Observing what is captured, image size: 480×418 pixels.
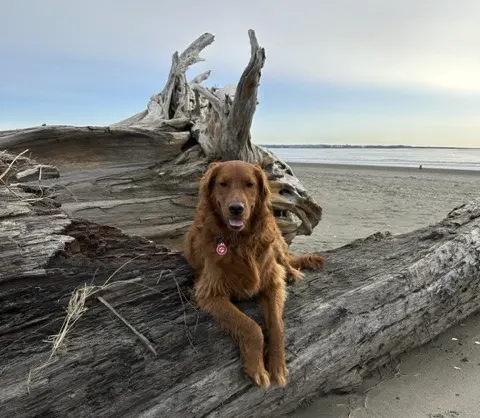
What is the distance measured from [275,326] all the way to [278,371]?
0.94 feet

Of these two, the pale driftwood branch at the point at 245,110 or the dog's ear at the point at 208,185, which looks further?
the pale driftwood branch at the point at 245,110

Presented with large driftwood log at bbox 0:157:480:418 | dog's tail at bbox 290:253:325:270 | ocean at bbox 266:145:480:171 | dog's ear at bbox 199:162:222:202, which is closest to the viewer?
large driftwood log at bbox 0:157:480:418

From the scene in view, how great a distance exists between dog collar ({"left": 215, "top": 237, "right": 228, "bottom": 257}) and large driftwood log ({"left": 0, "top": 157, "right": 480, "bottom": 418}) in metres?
0.39

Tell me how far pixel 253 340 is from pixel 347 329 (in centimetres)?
80

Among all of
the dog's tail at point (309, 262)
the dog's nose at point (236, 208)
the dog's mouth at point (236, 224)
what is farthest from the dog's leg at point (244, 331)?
the dog's tail at point (309, 262)

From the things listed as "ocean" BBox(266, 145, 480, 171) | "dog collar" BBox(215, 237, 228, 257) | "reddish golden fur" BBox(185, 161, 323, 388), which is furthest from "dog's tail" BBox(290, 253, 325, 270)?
"ocean" BBox(266, 145, 480, 171)

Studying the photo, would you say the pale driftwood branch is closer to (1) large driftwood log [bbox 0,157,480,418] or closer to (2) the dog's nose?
(2) the dog's nose

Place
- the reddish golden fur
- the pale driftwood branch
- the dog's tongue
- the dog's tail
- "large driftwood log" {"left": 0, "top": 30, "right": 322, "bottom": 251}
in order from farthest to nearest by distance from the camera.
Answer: "large driftwood log" {"left": 0, "top": 30, "right": 322, "bottom": 251} → the pale driftwood branch → the dog's tail → the dog's tongue → the reddish golden fur

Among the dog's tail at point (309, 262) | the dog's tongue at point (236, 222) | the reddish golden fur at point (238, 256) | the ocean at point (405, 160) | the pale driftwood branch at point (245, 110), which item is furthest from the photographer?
the ocean at point (405, 160)

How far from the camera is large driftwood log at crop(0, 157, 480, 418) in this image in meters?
2.53

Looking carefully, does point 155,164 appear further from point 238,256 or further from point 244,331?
point 244,331

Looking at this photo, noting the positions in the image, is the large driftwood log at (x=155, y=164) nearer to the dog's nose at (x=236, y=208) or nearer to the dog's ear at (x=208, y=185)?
the dog's ear at (x=208, y=185)

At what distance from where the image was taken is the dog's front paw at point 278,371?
2.96 meters

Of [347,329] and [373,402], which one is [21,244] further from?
[373,402]
